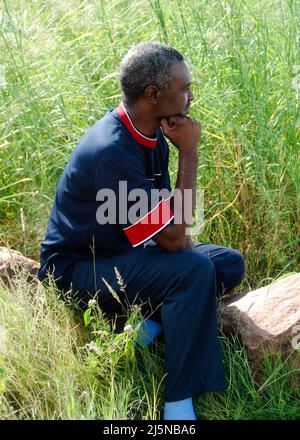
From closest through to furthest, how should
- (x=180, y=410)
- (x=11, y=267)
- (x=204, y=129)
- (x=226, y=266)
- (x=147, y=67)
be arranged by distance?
1. (x=180, y=410)
2. (x=147, y=67)
3. (x=226, y=266)
4. (x=11, y=267)
5. (x=204, y=129)

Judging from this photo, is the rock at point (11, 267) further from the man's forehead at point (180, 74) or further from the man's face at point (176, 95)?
the man's forehead at point (180, 74)

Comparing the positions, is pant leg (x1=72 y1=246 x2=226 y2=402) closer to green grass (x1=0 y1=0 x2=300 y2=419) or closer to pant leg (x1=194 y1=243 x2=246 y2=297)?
green grass (x1=0 y1=0 x2=300 y2=419)

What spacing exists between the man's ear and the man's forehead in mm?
85

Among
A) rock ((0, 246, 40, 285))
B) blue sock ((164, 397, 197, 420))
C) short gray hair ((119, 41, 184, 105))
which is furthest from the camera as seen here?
rock ((0, 246, 40, 285))

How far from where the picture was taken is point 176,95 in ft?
13.6

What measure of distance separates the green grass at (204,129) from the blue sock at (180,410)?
13cm

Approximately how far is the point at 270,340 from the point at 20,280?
1151mm

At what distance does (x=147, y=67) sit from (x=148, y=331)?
1.14 metres

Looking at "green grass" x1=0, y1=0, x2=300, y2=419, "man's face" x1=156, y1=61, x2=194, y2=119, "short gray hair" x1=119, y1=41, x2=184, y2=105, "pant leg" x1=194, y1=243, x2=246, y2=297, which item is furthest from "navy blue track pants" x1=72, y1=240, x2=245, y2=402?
"short gray hair" x1=119, y1=41, x2=184, y2=105

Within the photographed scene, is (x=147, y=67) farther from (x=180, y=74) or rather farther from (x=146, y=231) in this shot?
(x=146, y=231)

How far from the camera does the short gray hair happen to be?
13.5 feet

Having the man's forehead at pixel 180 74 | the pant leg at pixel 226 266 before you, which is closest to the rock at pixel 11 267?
the pant leg at pixel 226 266

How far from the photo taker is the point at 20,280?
4.36m

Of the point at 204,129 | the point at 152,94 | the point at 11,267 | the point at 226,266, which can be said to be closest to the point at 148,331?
the point at 226,266
